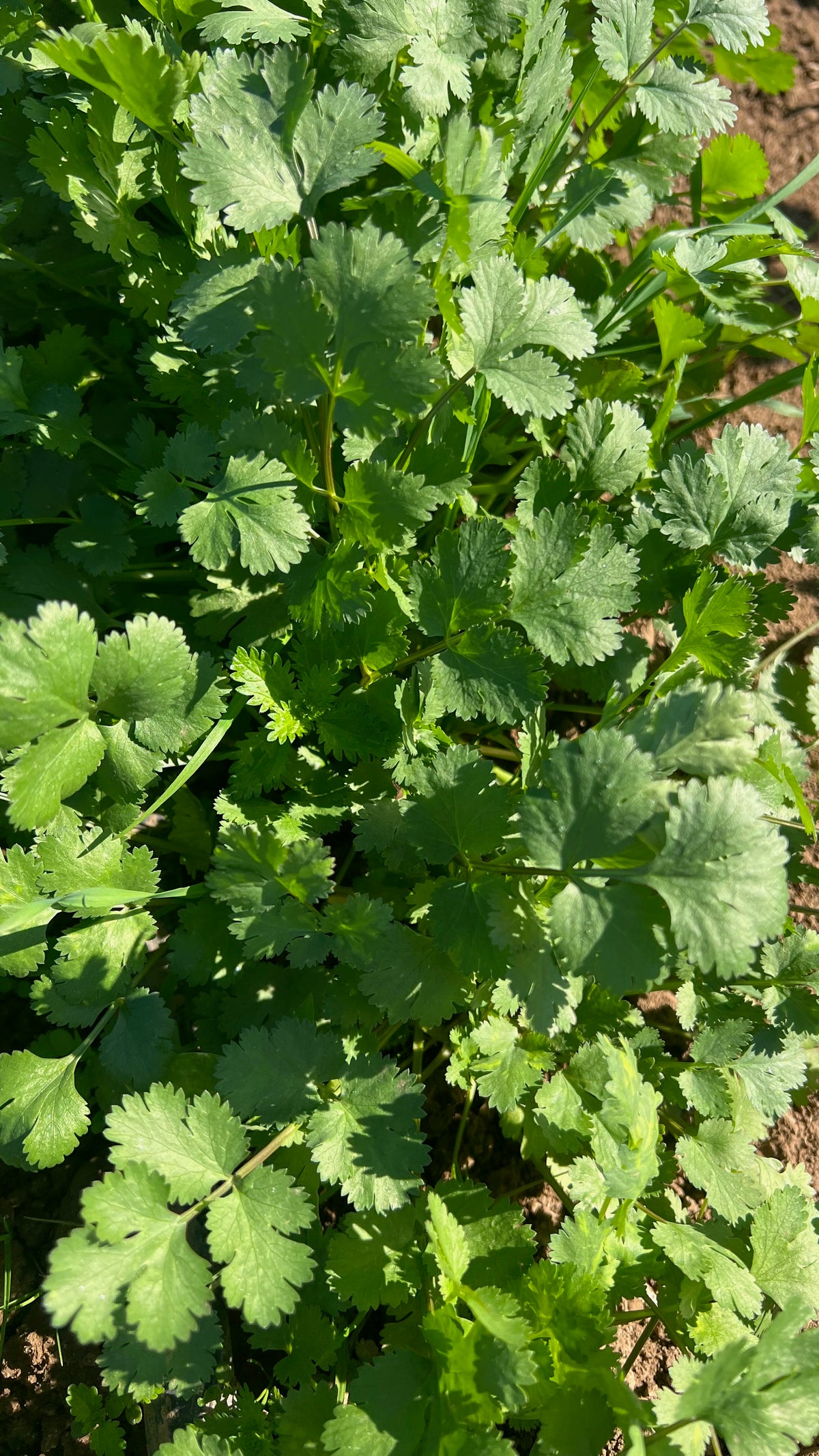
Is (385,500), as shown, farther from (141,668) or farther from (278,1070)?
(278,1070)

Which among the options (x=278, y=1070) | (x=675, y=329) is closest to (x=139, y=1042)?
(x=278, y=1070)

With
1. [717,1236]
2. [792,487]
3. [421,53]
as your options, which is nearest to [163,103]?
[421,53]

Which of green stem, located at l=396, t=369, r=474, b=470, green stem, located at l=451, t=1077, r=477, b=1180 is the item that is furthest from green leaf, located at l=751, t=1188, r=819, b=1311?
green stem, located at l=396, t=369, r=474, b=470

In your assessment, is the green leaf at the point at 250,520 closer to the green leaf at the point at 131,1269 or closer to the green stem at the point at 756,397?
the green leaf at the point at 131,1269

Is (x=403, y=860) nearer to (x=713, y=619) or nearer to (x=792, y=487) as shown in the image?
(x=713, y=619)

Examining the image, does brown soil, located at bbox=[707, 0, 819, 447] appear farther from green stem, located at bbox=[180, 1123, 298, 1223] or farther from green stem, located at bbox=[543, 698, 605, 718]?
green stem, located at bbox=[180, 1123, 298, 1223]
